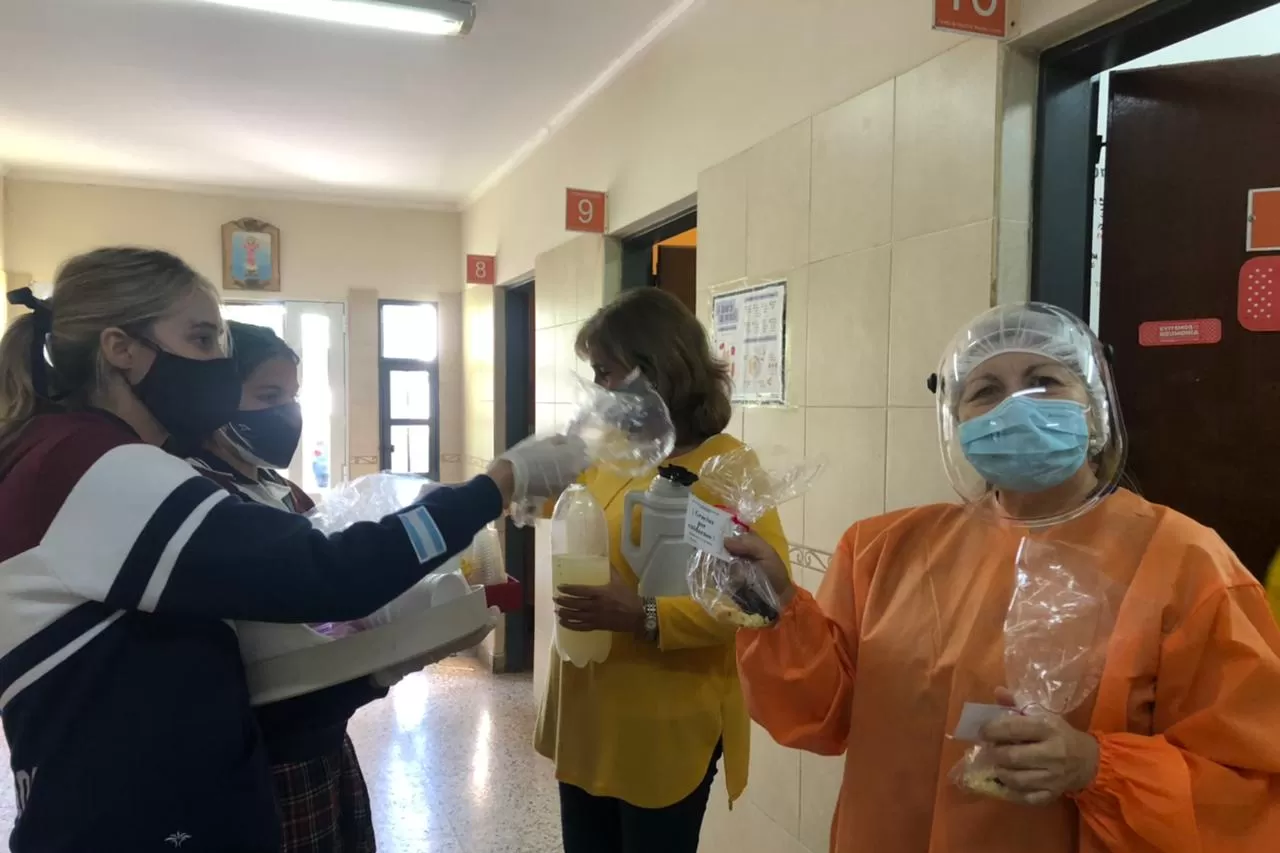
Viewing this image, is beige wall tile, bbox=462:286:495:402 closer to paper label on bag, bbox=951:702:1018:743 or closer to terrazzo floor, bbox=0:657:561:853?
terrazzo floor, bbox=0:657:561:853

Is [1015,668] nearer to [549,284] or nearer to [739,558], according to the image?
[739,558]

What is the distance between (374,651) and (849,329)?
112 centimetres

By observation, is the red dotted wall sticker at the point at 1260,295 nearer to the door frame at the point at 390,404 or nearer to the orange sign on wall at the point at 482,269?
the orange sign on wall at the point at 482,269

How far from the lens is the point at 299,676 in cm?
110

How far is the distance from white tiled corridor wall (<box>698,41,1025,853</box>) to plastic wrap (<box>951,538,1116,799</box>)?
60 cm

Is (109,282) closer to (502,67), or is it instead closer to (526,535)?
(502,67)

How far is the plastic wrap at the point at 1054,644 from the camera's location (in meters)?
0.84

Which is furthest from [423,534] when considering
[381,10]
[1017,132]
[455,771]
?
[455,771]

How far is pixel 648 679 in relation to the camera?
1382 millimetres

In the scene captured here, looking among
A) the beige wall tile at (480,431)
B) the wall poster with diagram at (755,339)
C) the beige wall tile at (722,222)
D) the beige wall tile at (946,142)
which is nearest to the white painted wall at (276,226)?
the beige wall tile at (480,431)

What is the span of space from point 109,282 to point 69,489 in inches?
12.5

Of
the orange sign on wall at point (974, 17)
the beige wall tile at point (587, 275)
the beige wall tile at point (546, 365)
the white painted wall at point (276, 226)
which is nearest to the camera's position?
the orange sign on wall at point (974, 17)

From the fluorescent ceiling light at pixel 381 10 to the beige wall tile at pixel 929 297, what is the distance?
1603 millimetres

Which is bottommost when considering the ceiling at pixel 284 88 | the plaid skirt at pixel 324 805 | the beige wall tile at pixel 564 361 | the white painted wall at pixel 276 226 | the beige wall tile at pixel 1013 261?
the plaid skirt at pixel 324 805
